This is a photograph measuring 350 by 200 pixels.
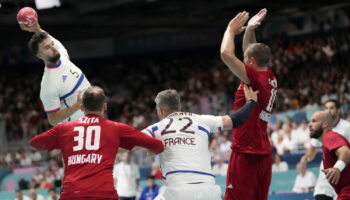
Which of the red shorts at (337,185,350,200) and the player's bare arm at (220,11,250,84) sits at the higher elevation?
the player's bare arm at (220,11,250,84)

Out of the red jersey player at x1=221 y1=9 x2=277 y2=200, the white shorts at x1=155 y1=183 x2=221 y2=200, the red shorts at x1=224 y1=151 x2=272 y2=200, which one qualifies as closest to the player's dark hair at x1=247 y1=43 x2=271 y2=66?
the red jersey player at x1=221 y1=9 x2=277 y2=200

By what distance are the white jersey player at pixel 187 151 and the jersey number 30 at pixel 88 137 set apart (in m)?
0.68

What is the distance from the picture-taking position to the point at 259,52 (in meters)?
7.88

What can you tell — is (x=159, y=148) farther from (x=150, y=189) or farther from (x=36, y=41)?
(x=150, y=189)

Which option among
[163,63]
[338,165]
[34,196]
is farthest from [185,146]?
[163,63]

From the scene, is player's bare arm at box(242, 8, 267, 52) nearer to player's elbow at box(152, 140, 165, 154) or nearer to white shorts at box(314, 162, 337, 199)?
player's elbow at box(152, 140, 165, 154)

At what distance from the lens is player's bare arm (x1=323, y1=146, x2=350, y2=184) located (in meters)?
7.71

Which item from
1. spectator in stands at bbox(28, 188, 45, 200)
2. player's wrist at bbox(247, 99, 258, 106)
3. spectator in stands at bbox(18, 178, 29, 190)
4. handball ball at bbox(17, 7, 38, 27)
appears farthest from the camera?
spectator in stands at bbox(18, 178, 29, 190)

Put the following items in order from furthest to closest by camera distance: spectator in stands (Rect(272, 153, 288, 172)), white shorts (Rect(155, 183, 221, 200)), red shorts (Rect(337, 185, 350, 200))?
spectator in stands (Rect(272, 153, 288, 172)) < red shorts (Rect(337, 185, 350, 200)) < white shorts (Rect(155, 183, 221, 200))

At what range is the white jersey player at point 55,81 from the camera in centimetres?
848

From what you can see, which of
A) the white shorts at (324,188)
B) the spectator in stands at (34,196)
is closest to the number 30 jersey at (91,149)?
the white shorts at (324,188)

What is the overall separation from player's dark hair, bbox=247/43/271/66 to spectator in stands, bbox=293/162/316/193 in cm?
756

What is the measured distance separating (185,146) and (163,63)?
29.3 meters

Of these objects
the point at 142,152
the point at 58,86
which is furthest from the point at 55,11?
the point at 58,86
